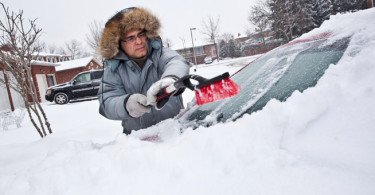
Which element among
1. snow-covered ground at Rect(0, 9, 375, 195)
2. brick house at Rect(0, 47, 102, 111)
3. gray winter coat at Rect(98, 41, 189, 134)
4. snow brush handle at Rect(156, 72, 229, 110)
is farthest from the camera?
brick house at Rect(0, 47, 102, 111)

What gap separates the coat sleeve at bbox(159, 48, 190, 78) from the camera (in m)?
1.46

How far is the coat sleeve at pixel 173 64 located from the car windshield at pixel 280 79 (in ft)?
1.11

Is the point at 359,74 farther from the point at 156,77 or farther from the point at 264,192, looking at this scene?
the point at 156,77

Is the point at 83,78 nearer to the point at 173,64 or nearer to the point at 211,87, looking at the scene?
the point at 173,64

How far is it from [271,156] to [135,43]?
1.46 meters

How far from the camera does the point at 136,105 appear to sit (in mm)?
1417

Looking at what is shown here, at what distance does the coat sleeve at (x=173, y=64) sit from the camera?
1.46 m

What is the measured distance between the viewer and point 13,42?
11.4 feet

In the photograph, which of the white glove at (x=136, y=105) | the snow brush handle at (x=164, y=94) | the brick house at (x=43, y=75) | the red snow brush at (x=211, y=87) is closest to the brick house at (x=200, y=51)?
the brick house at (x=43, y=75)

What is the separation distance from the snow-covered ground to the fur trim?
98 cm

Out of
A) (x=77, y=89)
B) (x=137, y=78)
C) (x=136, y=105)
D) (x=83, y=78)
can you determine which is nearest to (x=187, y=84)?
(x=136, y=105)

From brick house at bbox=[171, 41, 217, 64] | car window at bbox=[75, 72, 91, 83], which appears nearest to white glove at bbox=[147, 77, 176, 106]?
car window at bbox=[75, 72, 91, 83]

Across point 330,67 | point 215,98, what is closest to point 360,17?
point 330,67

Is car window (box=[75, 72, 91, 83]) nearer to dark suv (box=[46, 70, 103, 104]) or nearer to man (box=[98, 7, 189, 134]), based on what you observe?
dark suv (box=[46, 70, 103, 104])
